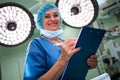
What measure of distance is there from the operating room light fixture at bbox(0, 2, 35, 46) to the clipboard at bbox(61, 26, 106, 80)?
549 mm

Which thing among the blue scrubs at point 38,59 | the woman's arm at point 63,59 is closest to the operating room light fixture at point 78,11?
the blue scrubs at point 38,59

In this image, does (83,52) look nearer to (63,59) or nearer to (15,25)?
(63,59)

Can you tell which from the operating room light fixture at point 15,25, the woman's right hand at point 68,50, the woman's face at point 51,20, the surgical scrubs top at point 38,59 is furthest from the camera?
the operating room light fixture at point 15,25

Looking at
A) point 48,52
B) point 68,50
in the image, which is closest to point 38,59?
point 48,52

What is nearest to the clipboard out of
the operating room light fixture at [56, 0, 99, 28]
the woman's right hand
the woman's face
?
the woman's right hand

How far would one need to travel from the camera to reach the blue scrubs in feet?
3.56

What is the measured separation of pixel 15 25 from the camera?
1.52 metres

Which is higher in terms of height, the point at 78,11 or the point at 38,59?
the point at 78,11

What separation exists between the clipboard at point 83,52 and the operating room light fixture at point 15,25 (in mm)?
549

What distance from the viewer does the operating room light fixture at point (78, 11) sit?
5.12 feet

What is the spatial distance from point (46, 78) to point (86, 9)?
779mm

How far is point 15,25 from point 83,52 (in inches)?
26.4

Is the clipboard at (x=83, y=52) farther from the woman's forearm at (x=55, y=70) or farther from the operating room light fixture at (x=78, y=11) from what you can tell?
the operating room light fixture at (x=78, y=11)

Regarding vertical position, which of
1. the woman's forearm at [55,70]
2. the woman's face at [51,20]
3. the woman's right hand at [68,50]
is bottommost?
the woman's forearm at [55,70]
